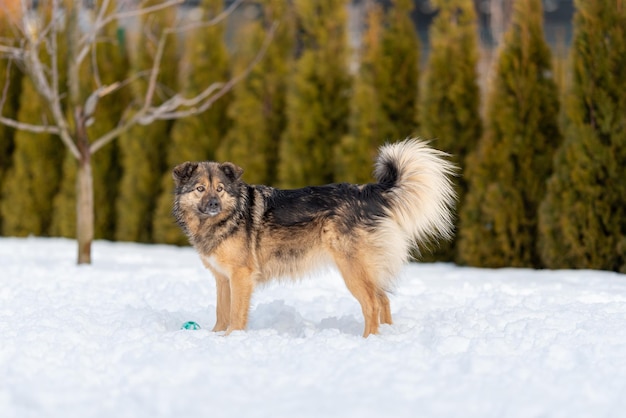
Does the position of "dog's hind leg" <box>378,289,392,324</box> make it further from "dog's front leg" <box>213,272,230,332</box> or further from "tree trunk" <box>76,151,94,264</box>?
"tree trunk" <box>76,151,94,264</box>

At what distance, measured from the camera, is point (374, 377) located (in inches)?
159

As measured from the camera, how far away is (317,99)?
35.6 feet

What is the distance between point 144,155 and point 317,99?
10.2ft

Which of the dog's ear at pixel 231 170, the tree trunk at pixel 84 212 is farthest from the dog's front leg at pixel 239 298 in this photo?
the tree trunk at pixel 84 212

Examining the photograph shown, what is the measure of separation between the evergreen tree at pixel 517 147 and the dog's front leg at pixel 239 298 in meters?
4.40

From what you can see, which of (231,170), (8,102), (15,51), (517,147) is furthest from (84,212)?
(8,102)

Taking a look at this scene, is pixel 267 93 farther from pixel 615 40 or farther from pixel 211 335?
pixel 211 335

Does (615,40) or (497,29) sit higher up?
(497,29)

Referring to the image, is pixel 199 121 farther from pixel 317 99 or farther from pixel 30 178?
pixel 30 178

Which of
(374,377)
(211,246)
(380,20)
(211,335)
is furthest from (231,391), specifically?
(380,20)

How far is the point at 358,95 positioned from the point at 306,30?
138cm

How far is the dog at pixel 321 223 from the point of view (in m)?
5.52

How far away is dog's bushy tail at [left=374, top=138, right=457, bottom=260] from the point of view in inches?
220

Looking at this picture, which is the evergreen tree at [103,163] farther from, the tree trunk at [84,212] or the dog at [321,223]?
the dog at [321,223]
